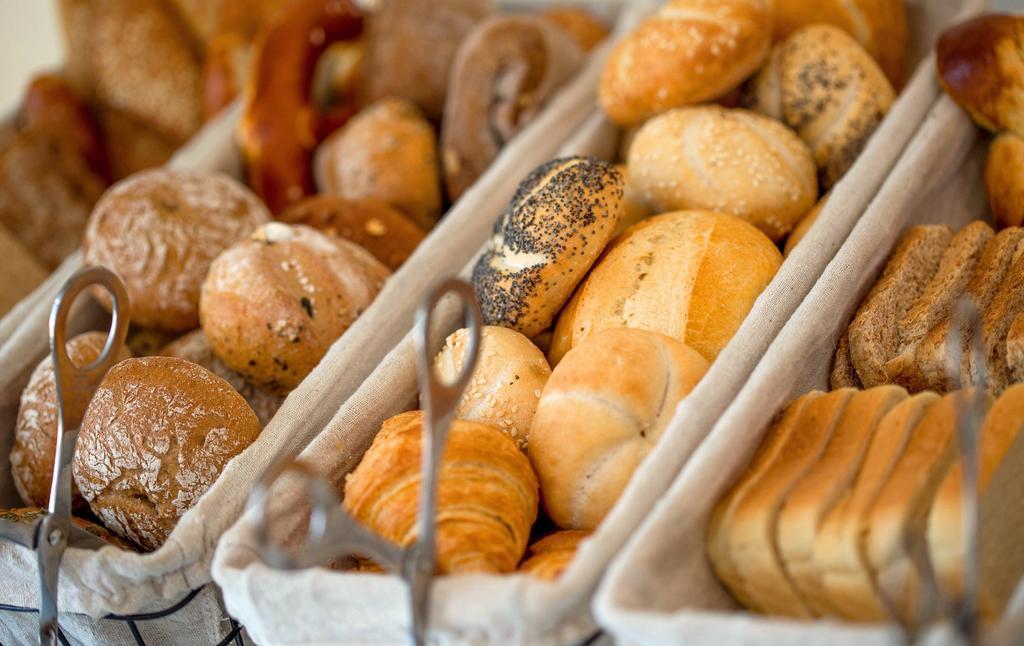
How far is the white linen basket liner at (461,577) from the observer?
3.32ft

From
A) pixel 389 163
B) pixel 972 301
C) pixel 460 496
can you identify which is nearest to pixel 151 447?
pixel 460 496

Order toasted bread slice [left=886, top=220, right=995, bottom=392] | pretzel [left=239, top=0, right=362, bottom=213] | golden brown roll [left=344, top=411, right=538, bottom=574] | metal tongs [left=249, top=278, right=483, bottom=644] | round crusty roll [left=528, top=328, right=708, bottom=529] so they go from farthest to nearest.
A: pretzel [left=239, top=0, right=362, bottom=213]
toasted bread slice [left=886, top=220, right=995, bottom=392]
round crusty roll [left=528, top=328, right=708, bottom=529]
golden brown roll [left=344, top=411, right=538, bottom=574]
metal tongs [left=249, top=278, right=483, bottom=644]

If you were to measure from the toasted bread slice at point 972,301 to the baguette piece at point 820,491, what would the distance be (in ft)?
0.52

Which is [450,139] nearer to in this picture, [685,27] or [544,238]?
[685,27]

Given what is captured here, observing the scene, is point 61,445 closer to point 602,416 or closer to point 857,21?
point 602,416

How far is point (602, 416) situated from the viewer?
4.03ft

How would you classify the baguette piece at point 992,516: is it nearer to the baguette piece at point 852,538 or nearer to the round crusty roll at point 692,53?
the baguette piece at point 852,538

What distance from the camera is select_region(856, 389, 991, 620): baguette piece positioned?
98 cm

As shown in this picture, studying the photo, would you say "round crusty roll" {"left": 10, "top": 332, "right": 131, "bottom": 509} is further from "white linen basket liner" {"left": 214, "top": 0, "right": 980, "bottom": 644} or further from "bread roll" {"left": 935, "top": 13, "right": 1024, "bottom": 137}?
"bread roll" {"left": 935, "top": 13, "right": 1024, "bottom": 137}

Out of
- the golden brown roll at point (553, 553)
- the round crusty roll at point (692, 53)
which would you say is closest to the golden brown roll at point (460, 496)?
the golden brown roll at point (553, 553)

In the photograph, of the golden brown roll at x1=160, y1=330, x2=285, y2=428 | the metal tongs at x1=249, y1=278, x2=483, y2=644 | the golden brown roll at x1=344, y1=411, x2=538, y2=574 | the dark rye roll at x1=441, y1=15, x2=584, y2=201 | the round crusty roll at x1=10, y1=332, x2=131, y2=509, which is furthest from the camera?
the dark rye roll at x1=441, y1=15, x2=584, y2=201

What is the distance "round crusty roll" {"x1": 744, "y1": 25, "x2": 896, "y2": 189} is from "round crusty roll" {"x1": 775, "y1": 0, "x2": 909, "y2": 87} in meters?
0.17

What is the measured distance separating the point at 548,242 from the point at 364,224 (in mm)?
669

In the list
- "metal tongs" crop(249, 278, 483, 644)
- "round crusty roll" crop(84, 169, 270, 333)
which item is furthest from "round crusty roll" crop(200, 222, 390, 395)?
"metal tongs" crop(249, 278, 483, 644)
